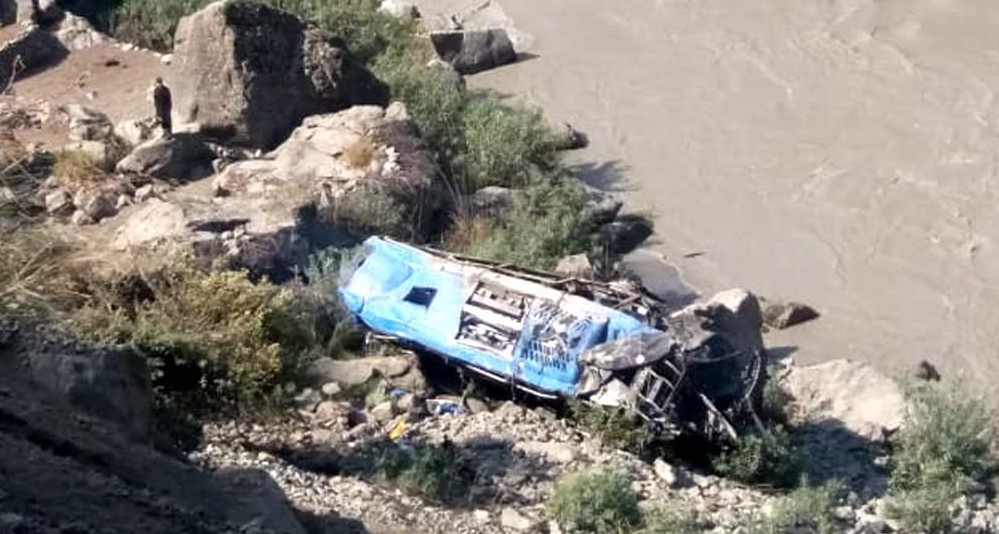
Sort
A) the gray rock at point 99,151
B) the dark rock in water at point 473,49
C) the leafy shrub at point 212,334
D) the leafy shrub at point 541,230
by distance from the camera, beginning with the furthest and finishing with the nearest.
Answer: the dark rock in water at point 473,49
the gray rock at point 99,151
the leafy shrub at point 541,230
the leafy shrub at point 212,334

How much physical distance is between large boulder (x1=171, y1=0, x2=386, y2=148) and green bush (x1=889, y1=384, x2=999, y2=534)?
19.5 feet

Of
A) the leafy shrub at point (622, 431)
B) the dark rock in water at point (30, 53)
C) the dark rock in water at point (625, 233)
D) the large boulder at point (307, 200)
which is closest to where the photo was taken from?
the leafy shrub at point (622, 431)

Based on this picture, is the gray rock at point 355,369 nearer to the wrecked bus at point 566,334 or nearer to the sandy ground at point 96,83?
the wrecked bus at point 566,334

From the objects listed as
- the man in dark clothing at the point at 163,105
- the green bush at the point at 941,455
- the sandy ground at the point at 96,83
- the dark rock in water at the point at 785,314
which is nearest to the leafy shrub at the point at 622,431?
the green bush at the point at 941,455

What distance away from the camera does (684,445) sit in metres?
11.2

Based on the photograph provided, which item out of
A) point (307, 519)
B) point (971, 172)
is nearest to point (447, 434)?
point (307, 519)

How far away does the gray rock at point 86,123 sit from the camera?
14.9 metres

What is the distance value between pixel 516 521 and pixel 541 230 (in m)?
4.89

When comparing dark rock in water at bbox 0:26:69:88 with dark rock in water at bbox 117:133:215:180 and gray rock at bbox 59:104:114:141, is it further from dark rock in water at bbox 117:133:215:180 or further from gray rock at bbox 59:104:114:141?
dark rock in water at bbox 117:133:215:180

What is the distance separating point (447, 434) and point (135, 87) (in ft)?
21.9

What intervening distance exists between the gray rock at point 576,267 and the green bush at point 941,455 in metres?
2.53

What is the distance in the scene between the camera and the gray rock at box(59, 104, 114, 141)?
587 inches

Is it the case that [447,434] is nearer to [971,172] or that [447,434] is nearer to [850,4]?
[971,172]

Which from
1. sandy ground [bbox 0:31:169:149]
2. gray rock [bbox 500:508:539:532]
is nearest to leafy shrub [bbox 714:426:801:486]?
gray rock [bbox 500:508:539:532]
